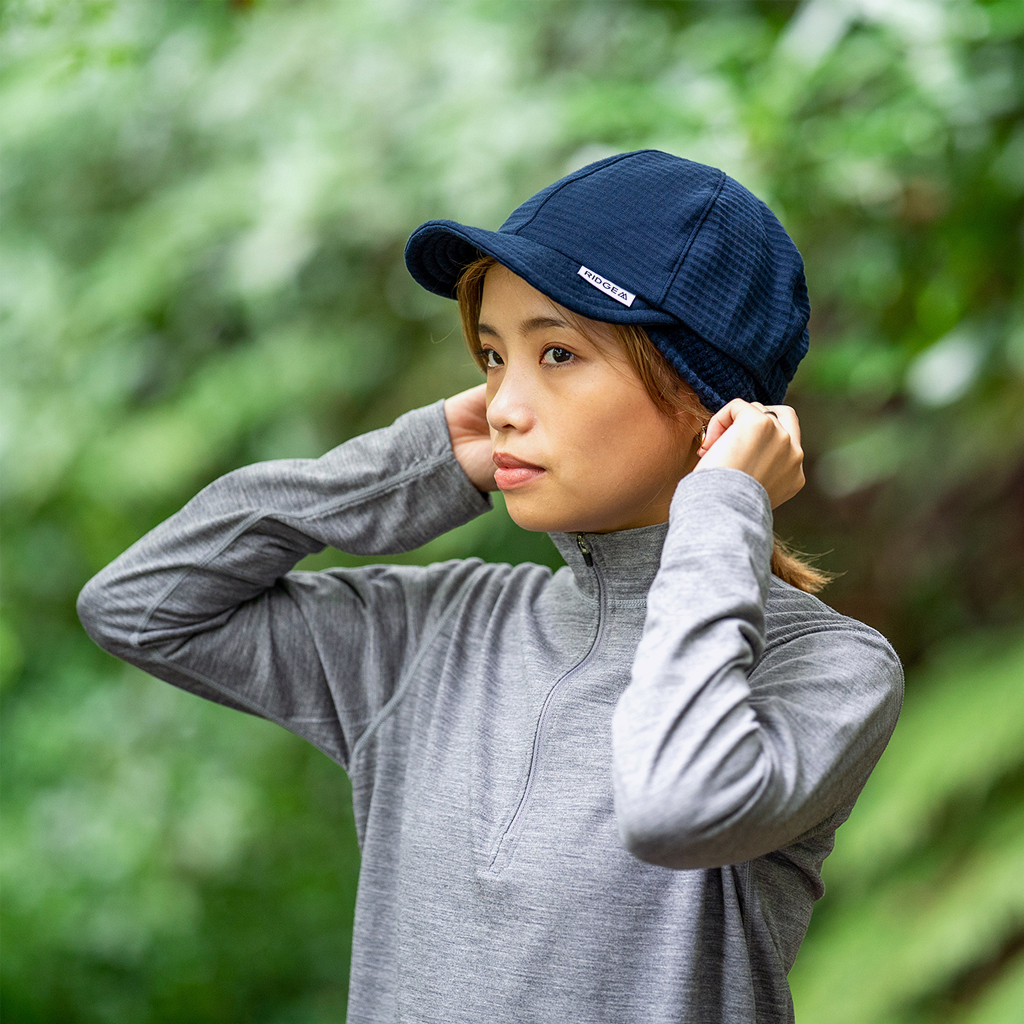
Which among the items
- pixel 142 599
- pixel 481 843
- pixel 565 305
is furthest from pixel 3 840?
pixel 565 305

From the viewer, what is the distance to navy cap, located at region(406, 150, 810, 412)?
901 mm

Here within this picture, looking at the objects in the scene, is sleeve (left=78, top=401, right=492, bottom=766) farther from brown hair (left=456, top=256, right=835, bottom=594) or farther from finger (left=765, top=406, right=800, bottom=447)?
finger (left=765, top=406, right=800, bottom=447)

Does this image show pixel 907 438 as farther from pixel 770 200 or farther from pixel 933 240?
pixel 770 200

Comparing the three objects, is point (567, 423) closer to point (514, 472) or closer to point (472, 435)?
point (514, 472)

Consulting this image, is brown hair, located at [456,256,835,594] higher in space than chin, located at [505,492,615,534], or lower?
higher

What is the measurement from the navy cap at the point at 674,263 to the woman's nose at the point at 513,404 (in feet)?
0.29

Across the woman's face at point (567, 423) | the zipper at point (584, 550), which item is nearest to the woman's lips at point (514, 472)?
the woman's face at point (567, 423)

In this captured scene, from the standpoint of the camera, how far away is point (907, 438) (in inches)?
83.3

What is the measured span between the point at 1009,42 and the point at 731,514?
1.45 m

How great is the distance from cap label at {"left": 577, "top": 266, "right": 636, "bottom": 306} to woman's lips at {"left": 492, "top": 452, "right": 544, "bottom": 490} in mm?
163

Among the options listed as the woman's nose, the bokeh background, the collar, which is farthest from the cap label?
the bokeh background

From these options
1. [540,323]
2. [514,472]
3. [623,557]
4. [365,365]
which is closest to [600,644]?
[623,557]

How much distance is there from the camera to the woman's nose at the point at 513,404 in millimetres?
954

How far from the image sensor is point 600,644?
3.35 feet
